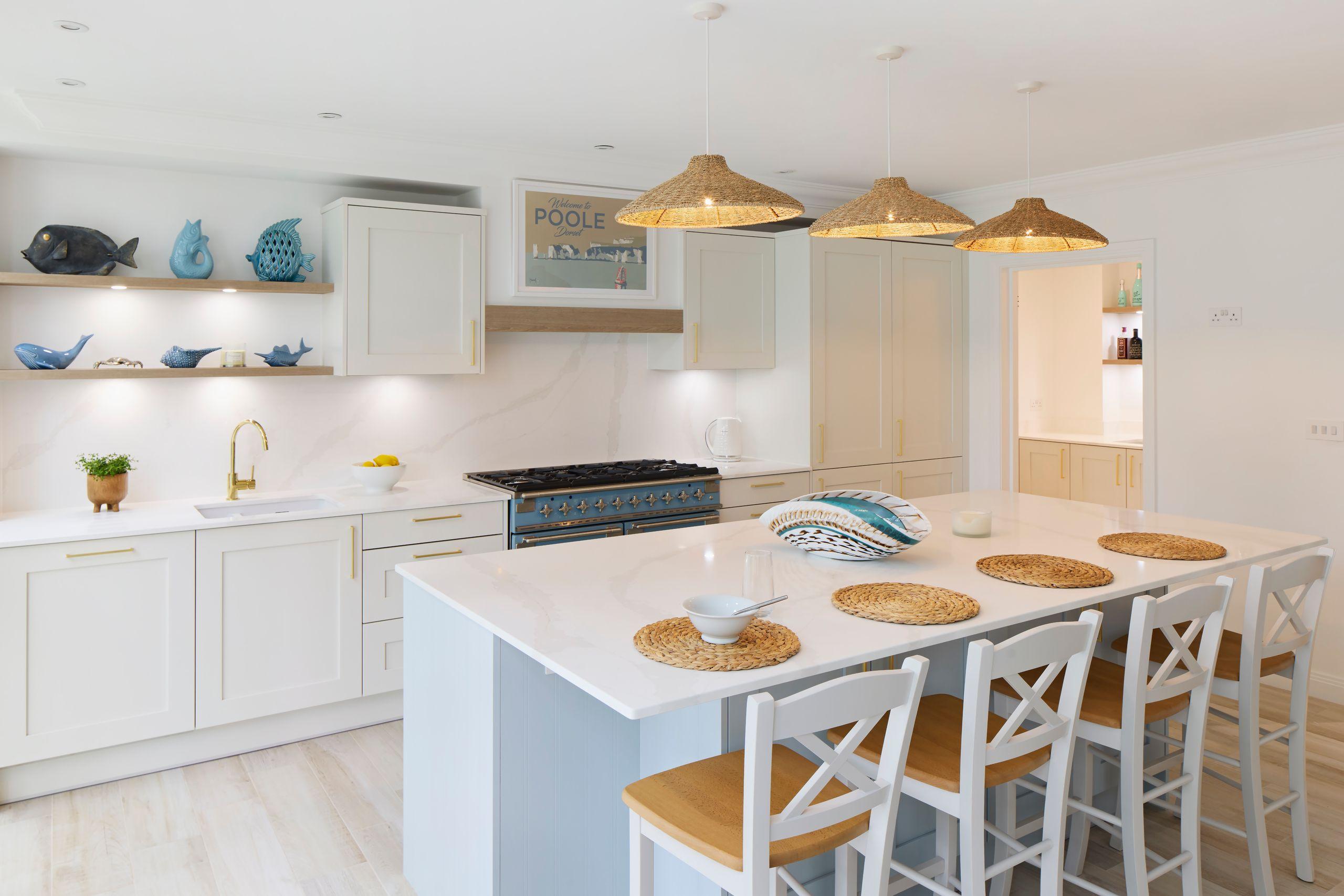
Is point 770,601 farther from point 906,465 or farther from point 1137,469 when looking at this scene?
point 1137,469

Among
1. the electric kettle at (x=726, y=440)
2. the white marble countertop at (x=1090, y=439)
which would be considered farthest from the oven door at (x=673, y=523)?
the white marble countertop at (x=1090, y=439)

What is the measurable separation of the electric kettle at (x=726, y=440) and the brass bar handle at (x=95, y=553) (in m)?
2.83

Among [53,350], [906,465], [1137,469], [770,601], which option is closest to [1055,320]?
[1137,469]

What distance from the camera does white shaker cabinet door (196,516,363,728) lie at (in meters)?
3.36

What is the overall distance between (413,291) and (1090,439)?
4405 mm

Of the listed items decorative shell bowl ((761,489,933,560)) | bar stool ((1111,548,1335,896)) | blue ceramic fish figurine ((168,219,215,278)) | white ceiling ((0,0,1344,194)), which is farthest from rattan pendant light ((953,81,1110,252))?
blue ceramic fish figurine ((168,219,215,278))

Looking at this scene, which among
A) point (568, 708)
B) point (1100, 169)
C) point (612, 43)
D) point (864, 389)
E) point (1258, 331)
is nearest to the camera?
point (568, 708)

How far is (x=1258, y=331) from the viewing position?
4.15 m

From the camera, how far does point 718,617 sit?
176 centimetres

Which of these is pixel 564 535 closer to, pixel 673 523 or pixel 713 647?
pixel 673 523

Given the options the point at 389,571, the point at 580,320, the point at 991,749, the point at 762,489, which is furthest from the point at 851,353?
the point at 991,749

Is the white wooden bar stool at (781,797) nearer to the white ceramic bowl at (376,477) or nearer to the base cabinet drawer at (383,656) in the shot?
the base cabinet drawer at (383,656)

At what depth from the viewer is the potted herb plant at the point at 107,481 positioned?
344 cm

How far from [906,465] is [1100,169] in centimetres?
180
